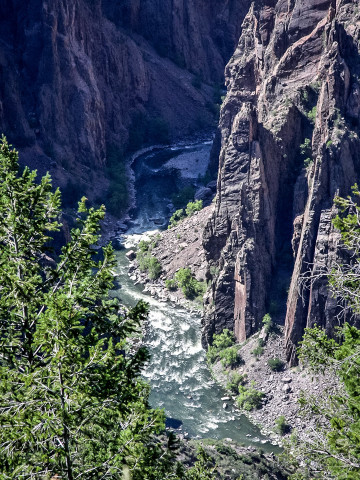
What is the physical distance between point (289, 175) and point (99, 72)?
2691 inches

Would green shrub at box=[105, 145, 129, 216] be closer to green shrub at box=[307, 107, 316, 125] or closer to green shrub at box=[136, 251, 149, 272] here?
green shrub at box=[136, 251, 149, 272]

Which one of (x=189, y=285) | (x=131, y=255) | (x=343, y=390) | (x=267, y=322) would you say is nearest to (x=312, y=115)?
(x=267, y=322)

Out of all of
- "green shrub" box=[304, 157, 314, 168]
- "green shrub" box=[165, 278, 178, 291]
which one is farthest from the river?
"green shrub" box=[304, 157, 314, 168]

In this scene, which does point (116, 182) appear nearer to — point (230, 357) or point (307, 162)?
point (307, 162)

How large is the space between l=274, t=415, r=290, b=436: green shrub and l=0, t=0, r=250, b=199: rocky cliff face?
57863 millimetres

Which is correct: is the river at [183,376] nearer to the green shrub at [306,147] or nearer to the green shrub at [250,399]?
the green shrub at [250,399]

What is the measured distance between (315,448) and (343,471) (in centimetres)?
A: 235

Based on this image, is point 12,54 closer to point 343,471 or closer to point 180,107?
point 180,107

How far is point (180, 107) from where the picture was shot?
5290 inches

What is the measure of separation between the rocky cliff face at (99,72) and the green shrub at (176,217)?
16.7 meters

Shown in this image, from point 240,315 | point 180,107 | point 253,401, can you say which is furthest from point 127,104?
point 253,401

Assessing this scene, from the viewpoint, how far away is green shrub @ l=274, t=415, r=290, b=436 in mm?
50000

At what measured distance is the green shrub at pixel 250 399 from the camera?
5309cm

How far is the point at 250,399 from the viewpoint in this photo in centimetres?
5328
